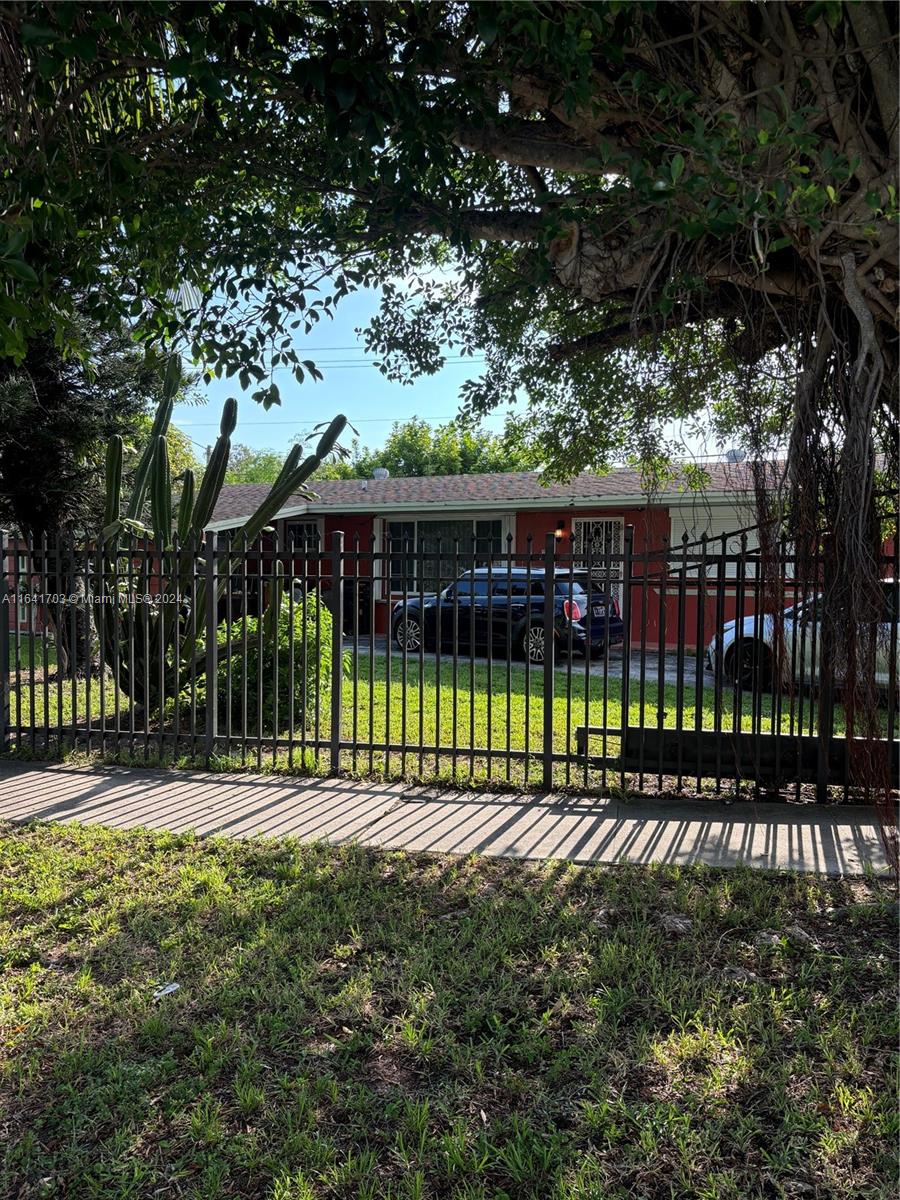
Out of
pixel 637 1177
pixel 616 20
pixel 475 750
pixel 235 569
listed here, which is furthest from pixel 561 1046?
pixel 235 569

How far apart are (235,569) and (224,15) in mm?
5601

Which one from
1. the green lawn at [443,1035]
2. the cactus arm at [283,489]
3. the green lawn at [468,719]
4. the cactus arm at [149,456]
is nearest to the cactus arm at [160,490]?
the cactus arm at [149,456]

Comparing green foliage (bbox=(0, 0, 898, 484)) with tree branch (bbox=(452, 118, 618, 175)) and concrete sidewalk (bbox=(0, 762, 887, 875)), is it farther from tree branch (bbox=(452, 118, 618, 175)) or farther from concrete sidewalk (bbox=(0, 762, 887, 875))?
concrete sidewalk (bbox=(0, 762, 887, 875))

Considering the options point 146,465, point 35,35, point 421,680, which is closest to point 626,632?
point 421,680

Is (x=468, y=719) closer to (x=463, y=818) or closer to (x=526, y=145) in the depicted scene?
(x=463, y=818)

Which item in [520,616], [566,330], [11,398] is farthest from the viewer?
[520,616]

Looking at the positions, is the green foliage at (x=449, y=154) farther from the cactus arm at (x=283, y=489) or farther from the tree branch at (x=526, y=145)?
the cactus arm at (x=283, y=489)

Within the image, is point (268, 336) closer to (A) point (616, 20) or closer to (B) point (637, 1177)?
(A) point (616, 20)

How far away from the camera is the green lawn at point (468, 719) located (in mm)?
6602

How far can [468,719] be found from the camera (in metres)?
9.59

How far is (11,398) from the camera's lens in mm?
10391

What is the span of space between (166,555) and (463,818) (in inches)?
150

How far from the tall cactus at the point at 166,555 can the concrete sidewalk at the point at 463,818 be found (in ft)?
4.35

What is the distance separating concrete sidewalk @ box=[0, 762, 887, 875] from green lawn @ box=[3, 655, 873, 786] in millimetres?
416
